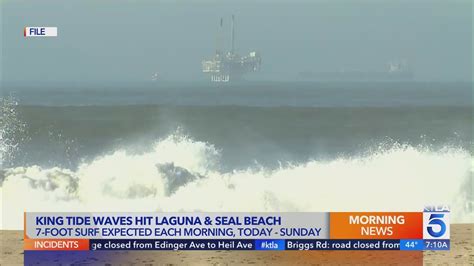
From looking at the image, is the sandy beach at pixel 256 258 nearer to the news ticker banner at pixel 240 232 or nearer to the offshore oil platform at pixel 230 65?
the news ticker banner at pixel 240 232

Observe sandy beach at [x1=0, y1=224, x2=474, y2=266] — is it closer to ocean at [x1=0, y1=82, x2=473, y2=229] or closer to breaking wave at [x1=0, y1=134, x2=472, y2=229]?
ocean at [x1=0, y1=82, x2=473, y2=229]

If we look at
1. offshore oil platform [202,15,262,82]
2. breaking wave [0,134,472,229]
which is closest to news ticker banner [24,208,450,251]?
breaking wave [0,134,472,229]

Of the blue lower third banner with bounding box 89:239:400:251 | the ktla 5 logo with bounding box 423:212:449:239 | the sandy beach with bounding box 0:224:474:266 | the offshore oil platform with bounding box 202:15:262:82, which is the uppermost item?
the offshore oil platform with bounding box 202:15:262:82

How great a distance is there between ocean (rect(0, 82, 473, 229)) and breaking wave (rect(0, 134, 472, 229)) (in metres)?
0.04

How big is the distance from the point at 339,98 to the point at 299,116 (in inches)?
639

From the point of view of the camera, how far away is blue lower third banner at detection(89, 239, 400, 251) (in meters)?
14.1

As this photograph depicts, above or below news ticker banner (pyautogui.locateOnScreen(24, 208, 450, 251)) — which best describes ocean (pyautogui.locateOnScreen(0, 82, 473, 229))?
above

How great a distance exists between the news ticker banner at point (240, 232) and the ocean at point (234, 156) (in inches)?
154

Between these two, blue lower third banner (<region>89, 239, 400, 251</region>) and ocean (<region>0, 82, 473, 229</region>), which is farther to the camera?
ocean (<region>0, 82, 473, 229</region>)

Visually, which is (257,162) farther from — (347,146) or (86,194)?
(86,194)

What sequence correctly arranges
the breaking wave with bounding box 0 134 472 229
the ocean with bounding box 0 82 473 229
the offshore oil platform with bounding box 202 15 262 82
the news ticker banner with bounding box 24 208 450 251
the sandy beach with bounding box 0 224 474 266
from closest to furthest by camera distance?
the sandy beach with bounding box 0 224 474 266, the news ticker banner with bounding box 24 208 450 251, the breaking wave with bounding box 0 134 472 229, the ocean with bounding box 0 82 473 229, the offshore oil platform with bounding box 202 15 262 82

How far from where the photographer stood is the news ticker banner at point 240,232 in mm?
14195

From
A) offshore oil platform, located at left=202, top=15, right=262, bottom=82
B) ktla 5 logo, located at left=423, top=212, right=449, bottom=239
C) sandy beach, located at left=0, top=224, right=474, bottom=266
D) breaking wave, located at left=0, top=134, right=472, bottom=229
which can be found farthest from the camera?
offshore oil platform, located at left=202, top=15, right=262, bottom=82

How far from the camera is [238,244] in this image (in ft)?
46.3
